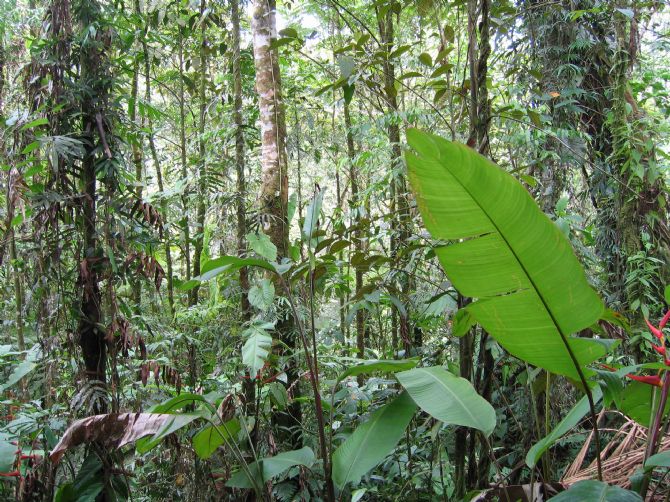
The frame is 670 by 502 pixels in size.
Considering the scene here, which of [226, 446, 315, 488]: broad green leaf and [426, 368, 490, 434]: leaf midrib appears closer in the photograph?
[426, 368, 490, 434]: leaf midrib

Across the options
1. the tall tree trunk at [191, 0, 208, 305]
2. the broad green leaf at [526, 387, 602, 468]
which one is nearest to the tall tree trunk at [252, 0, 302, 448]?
the tall tree trunk at [191, 0, 208, 305]

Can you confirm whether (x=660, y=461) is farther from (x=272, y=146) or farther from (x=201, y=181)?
(x=201, y=181)

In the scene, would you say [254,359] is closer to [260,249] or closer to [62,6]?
[260,249]

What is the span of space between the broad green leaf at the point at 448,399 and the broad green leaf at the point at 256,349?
29.3 inches

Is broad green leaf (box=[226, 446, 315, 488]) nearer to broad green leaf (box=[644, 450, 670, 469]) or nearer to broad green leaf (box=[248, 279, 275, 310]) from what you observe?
broad green leaf (box=[248, 279, 275, 310])

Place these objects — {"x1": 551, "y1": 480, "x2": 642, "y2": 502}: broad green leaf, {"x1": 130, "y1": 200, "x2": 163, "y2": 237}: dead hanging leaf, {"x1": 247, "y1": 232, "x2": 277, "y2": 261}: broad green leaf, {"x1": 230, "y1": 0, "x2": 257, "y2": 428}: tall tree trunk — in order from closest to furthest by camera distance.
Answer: {"x1": 551, "y1": 480, "x2": 642, "y2": 502}: broad green leaf, {"x1": 247, "y1": 232, "x2": 277, "y2": 261}: broad green leaf, {"x1": 130, "y1": 200, "x2": 163, "y2": 237}: dead hanging leaf, {"x1": 230, "y1": 0, "x2": 257, "y2": 428}: tall tree trunk

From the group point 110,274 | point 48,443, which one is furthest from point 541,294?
point 48,443

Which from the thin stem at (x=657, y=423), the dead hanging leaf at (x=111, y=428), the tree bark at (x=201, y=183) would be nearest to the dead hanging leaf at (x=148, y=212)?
the tree bark at (x=201, y=183)

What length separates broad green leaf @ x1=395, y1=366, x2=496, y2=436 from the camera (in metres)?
1.48

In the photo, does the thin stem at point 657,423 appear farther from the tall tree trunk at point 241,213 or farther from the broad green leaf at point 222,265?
the tall tree trunk at point 241,213

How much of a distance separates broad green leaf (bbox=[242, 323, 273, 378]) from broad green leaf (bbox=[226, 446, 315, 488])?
0.37 metres

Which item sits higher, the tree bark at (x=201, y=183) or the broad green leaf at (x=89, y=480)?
the tree bark at (x=201, y=183)

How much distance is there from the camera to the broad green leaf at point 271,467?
1.87 m

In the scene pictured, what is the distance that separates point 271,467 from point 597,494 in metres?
1.16
